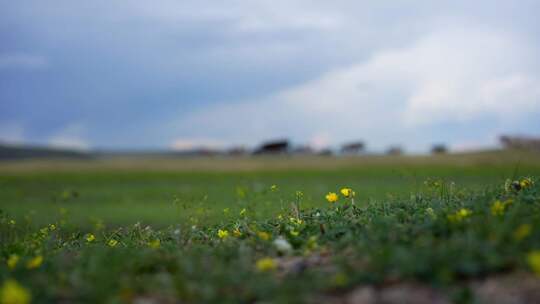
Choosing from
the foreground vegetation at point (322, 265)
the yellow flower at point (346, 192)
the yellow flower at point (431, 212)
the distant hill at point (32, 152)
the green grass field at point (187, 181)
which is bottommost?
the green grass field at point (187, 181)

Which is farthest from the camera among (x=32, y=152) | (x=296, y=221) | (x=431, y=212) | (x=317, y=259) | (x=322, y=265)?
(x=32, y=152)

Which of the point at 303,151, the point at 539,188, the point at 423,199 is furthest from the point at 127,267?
the point at 303,151

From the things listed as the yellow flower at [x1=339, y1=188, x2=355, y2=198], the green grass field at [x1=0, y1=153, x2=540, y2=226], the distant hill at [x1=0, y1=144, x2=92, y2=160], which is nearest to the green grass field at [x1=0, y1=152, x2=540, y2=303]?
the yellow flower at [x1=339, y1=188, x2=355, y2=198]

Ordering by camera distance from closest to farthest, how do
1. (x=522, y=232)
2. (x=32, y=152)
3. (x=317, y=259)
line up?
(x=522, y=232) → (x=317, y=259) → (x=32, y=152)

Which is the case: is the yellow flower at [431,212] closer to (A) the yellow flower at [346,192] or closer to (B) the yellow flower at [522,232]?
(A) the yellow flower at [346,192]

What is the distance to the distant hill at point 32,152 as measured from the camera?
8246cm

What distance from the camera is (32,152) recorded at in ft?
292

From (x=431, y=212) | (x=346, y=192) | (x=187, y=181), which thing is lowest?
(x=187, y=181)

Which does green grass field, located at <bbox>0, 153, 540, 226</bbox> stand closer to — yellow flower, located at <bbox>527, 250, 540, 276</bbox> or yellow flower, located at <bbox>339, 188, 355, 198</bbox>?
yellow flower, located at <bbox>339, 188, 355, 198</bbox>

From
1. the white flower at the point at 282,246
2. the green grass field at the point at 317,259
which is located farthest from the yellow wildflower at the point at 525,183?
the white flower at the point at 282,246

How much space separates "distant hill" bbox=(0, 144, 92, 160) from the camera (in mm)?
82463

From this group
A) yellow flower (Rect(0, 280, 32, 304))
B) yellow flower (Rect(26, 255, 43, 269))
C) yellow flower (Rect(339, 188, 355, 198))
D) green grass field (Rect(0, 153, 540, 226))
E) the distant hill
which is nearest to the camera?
yellow flower (Rect(0, 280, 32, 304))

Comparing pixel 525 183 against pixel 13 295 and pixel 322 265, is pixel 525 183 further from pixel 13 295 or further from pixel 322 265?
pixel 13 295

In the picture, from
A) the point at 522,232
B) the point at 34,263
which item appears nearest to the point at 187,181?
the point at 34,263
